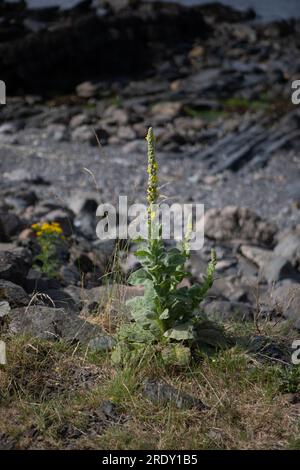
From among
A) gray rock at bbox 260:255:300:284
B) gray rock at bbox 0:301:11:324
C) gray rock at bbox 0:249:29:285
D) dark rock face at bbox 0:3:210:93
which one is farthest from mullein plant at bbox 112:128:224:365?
dark rock face at bbox 0:3:210:93

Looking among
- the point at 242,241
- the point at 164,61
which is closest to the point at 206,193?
the point at 242,241

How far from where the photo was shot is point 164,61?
2836cm

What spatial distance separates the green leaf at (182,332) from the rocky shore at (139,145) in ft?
1.58

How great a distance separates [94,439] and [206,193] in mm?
10978

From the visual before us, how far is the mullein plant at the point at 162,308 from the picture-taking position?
4523 millimetres

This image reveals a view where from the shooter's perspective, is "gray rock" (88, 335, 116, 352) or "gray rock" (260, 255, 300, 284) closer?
"gray rock" (88, 335, 116, 352)

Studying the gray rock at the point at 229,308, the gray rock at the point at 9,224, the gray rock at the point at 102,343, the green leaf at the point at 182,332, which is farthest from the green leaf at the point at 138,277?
the gray rock at the point at 9,224

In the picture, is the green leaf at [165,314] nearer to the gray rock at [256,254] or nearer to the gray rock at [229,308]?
the gray rock at [229,308]

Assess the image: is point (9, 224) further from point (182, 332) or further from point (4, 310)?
point (182, 332)

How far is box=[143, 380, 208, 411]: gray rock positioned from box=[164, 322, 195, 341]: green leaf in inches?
12.6

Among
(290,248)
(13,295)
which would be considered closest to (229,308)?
(13,295)

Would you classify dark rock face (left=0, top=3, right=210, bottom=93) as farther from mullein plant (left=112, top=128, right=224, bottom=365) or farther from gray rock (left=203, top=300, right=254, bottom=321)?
mullein plant (left=112, top=128, right=224, bottom=365)

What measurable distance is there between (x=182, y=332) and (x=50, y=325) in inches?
39.2

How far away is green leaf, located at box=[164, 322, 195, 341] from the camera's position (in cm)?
450
